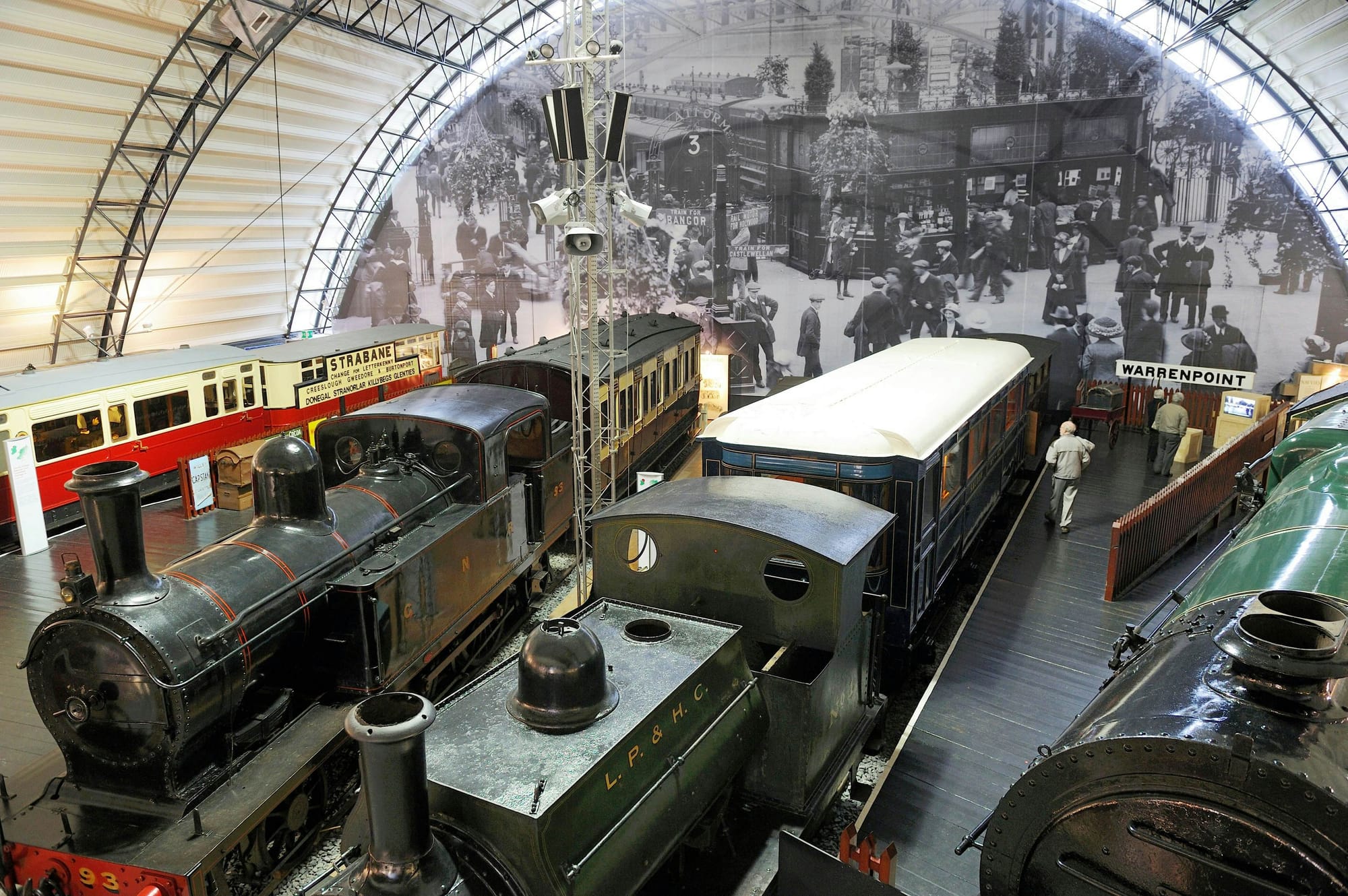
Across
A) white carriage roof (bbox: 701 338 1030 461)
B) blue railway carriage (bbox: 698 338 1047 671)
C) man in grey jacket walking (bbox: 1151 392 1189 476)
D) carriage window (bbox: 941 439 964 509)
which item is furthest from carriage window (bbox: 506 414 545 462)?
man in grey jacket walking (bbox: 1151 392 1189 476)

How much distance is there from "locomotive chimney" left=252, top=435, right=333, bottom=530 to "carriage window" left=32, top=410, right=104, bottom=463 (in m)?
6.82

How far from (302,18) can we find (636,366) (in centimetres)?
876

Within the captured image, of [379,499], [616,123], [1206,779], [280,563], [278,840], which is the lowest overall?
[278,840]

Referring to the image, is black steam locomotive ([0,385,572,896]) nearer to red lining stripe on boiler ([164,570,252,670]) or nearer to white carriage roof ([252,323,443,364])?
red lining stripe on boiler ([164,570,252,670])

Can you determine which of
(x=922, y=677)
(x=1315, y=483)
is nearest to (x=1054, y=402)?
(x=922, y=677)

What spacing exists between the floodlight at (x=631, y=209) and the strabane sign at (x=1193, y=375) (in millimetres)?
9028

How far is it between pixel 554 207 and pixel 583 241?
61 centimetres

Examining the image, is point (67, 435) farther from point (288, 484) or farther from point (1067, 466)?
Result: point (1067, 466)

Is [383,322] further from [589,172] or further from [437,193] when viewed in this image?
[589,172]

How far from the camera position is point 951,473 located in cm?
886

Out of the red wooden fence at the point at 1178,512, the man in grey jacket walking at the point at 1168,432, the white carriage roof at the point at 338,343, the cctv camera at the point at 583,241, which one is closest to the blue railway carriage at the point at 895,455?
the red wooden fence at the point at 1178,512

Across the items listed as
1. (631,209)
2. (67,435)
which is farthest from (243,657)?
(67,435)

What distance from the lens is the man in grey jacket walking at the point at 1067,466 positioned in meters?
10.5

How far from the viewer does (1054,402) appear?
18.0 m
